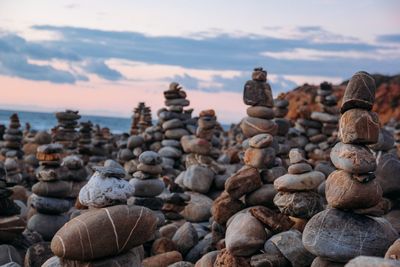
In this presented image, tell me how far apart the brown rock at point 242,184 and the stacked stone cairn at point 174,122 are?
997 centimetres

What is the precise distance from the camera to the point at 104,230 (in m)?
7.94

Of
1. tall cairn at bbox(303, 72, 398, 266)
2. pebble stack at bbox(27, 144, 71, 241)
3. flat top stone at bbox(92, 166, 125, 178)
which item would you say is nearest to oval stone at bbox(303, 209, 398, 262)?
tall cairn at bbox(303, 72, 398, 266)

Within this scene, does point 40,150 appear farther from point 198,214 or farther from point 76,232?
point 76,232

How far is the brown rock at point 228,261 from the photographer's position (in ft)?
29.9

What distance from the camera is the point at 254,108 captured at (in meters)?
13.8

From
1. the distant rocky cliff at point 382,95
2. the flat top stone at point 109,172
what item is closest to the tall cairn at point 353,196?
the flat top stone at point 109,172

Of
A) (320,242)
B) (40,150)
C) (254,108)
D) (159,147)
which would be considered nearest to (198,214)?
(254,108)

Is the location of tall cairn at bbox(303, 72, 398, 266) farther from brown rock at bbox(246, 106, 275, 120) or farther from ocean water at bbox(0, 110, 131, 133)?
ocean water at bbox(0, 110, 131, 133)

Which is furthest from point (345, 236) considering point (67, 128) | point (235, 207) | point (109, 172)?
point (67, 128)

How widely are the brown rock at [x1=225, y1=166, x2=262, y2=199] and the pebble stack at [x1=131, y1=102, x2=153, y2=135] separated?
16.5 m

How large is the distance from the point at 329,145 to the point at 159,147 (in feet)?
22.5

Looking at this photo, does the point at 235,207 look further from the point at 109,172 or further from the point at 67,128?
the point at 67,128

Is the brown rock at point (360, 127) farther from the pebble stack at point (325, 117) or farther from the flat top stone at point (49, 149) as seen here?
the pebble stack at point (325, 117)

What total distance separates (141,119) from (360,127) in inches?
829
